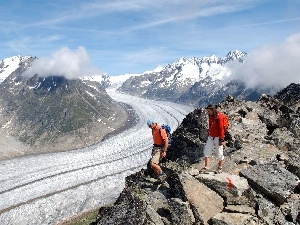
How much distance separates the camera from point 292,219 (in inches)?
717

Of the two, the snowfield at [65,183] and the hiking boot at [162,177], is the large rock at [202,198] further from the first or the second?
the snowfield at [65,183]

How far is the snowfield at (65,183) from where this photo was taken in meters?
109

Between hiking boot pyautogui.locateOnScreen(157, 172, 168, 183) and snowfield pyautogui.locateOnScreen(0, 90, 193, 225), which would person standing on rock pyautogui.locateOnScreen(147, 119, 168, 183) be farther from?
snowfield pyautogui.locateOnScreen(0, 90, 193, 225)

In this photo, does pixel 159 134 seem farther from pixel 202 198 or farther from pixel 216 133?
pixel 202 198

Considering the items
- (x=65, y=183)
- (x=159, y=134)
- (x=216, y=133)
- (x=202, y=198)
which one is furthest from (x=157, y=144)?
(x=65, y=183)

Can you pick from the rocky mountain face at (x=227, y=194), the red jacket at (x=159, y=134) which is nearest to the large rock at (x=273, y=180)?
the rocky mountain face at (x=227, y=194)

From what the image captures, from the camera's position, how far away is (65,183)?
141750 mm

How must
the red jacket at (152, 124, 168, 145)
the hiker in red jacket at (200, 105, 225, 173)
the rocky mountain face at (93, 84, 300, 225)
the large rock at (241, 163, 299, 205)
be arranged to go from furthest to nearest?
the red jacket at (152, 124, 168, 145) → the hiker in red jacket at (200, 105, 225, 173) → the large rock at (241, 163, 299, 205) → the rocky mountain face at (93, 84, 300, 225)

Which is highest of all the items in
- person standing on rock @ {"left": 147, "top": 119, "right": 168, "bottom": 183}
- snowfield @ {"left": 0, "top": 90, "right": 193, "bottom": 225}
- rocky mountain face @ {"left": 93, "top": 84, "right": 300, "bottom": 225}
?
person standing on rock @ {"left": 147, "top": 119, "right": 168, "bottom": 183}

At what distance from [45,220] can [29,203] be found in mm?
17271

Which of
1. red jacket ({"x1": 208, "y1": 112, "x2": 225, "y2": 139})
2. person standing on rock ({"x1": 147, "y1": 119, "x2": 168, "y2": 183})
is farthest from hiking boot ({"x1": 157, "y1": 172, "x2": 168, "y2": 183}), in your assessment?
red jacket ({"x1": 208, "y1": 112, "x2": 225, "y2": 139})

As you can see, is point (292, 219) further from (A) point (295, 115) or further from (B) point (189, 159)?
(A) point (295, 115)

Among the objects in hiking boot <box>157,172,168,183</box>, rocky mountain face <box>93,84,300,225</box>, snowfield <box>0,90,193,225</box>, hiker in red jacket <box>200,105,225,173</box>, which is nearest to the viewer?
rocky mountain face <box>93,84,300,225</box>

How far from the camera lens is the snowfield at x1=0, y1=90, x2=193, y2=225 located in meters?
109
